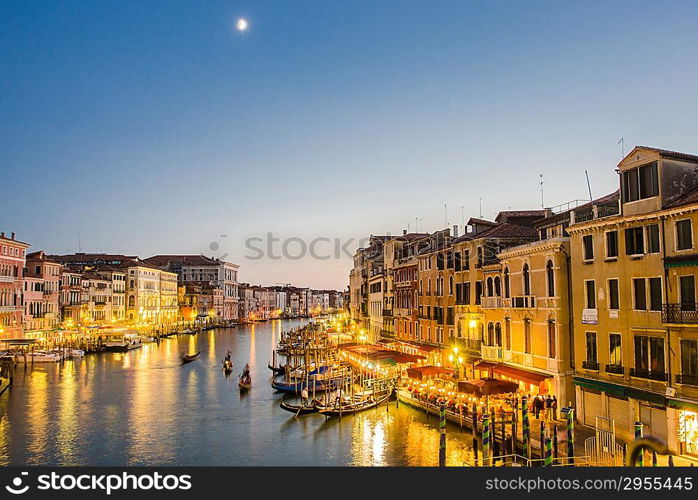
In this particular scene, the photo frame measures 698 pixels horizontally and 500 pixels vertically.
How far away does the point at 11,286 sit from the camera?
4672 centimetres

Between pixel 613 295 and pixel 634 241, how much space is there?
1733 millimetres

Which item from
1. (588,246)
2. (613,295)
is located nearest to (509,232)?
(588,246)

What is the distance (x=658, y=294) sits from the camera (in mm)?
15133

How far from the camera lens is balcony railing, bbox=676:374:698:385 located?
1378cm

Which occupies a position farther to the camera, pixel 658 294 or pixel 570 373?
pixel 570 373

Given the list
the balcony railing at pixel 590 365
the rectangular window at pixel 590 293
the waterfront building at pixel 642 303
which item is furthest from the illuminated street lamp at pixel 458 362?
the rectangular window at pixel 590 293

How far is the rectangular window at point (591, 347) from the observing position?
17.4 meters

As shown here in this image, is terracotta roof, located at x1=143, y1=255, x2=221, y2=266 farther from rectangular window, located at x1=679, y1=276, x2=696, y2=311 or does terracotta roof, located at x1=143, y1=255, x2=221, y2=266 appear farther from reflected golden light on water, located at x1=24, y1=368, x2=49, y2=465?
rectangular window, located at x1=679, y1=276, x2=696, y2=311

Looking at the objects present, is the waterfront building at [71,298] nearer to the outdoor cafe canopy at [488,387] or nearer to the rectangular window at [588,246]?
the outdoor cafe canopy at [488,387]

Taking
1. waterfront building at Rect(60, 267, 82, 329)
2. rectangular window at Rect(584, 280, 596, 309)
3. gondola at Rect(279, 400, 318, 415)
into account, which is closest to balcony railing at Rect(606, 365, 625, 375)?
rectangular window at Rect(584, 280, 596, 309)

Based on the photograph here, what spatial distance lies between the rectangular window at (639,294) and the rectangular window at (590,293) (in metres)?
1.63
